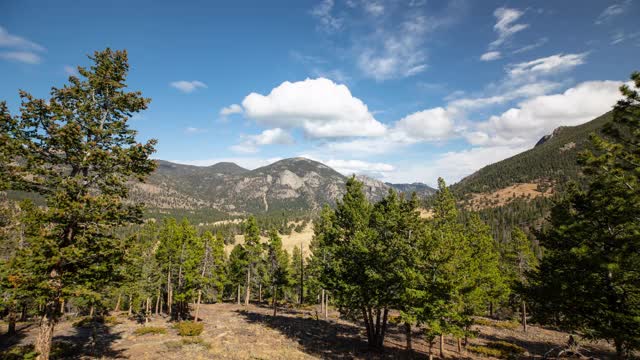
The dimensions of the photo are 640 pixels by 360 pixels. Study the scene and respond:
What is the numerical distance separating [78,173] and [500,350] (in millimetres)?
35755

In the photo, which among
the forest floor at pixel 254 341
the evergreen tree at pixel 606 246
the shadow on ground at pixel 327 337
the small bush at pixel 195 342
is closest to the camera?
the evergreen tree at pixel 606 246

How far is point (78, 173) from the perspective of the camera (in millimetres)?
13492

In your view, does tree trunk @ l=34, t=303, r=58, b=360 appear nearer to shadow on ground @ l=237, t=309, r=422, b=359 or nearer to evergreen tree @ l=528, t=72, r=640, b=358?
shadow on ground @ l=237, t=309, r=422, b=359

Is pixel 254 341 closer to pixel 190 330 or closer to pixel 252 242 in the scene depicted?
pixel 190 330

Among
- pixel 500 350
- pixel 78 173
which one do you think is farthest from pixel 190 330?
pixel 500 350

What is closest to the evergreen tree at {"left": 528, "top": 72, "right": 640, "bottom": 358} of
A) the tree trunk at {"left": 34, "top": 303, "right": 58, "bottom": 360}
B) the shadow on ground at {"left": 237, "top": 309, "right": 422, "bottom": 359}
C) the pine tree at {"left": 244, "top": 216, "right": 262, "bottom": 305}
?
the shadow on ground at {"left": 237, "top": 309, "right": 422, "bottom": 359}

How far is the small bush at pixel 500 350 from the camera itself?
1111 inches

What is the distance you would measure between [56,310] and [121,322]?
34.8 metres

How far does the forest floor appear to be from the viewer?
79.2 feet

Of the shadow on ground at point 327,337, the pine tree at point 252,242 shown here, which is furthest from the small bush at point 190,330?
the pine tree at point 252,242

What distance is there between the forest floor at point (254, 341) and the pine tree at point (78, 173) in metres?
10.8

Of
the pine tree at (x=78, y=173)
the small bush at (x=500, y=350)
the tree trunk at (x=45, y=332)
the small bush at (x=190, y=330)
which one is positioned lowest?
the small bush at (x=500, y=350)

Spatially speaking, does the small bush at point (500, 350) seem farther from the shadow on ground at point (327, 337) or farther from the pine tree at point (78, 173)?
the pine tree at point (78, 173)

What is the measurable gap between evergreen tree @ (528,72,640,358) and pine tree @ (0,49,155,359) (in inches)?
725
